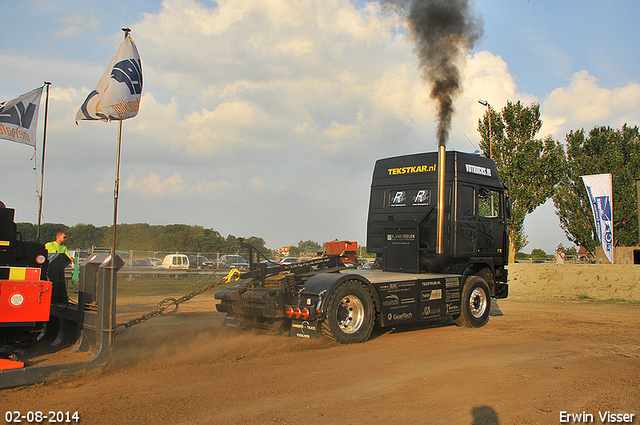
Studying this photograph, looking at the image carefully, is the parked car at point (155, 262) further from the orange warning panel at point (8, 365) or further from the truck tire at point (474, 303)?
the orange warning panel at point (8, 365)

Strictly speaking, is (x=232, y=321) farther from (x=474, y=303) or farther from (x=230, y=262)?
(x=230, y=262)

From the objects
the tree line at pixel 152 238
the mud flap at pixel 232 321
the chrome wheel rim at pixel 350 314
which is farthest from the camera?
the tree line at pixel 152 238

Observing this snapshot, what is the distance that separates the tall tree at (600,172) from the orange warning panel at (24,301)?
1472 inches

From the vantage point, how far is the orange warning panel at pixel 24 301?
5.15 metres

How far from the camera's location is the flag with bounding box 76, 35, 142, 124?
631 centimetres

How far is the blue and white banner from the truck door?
37.1 feet

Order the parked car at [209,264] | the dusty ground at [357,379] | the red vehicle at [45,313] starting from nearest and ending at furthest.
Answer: the dusty ground at [357,379] < the red vehicle at [45,313] < the parked car at [209,264]

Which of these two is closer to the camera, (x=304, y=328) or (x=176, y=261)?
(x=304, y=328)

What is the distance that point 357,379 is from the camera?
5672mm

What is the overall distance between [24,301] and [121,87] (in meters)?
3.00

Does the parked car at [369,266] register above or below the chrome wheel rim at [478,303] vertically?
above

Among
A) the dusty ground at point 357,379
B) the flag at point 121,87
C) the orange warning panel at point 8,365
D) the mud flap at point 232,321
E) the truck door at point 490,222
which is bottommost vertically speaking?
the dusty ground at point 357,379

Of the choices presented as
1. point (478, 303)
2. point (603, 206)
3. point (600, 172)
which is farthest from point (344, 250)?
point (600, 172)

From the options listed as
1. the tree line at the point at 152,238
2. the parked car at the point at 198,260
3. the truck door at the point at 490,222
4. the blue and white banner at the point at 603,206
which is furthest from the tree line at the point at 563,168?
the tree line at the point at 152,238
